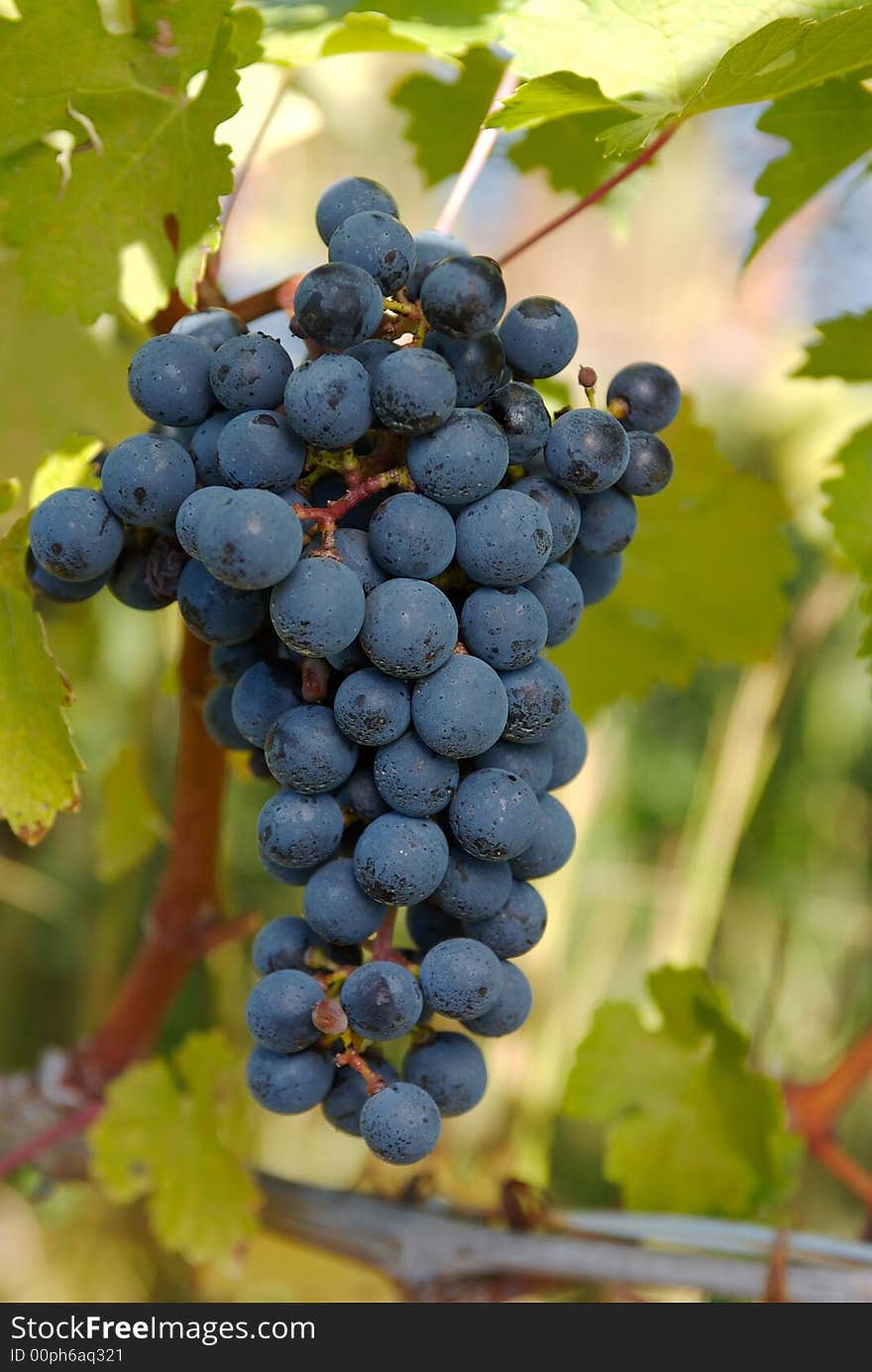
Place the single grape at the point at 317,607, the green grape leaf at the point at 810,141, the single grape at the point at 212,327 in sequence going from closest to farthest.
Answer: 1. the single grape at the point at 317,607
2. the single grape at the point at 212,327
3. the green grape leaf at the point at 810,141

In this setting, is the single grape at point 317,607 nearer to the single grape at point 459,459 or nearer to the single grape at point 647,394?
the single grape at point 459,459

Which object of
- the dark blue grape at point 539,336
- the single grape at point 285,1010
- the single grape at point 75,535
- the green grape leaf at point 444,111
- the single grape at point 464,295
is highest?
the green grape leaf at point 444,111

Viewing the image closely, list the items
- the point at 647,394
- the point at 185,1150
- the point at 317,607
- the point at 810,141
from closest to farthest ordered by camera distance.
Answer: the point at 317,607, the point at 647,394, the point at 810,141, the point at 185,1150

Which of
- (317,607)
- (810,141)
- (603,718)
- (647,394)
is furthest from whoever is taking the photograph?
(603,718)

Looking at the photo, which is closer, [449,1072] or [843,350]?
[449,1072]

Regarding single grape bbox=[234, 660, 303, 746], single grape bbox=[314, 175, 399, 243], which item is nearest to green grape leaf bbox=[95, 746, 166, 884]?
single grape bbox=[234, 660, 303, 746]

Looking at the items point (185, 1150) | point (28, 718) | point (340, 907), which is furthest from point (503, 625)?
point (185, 1150)

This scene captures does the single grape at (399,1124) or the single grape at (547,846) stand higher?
the single grape at (547,846)

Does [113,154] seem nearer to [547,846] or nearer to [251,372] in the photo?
[251,372]

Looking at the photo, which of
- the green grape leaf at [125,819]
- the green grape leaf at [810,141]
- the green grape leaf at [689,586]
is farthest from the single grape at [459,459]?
the green grape leaf at [125,819]
